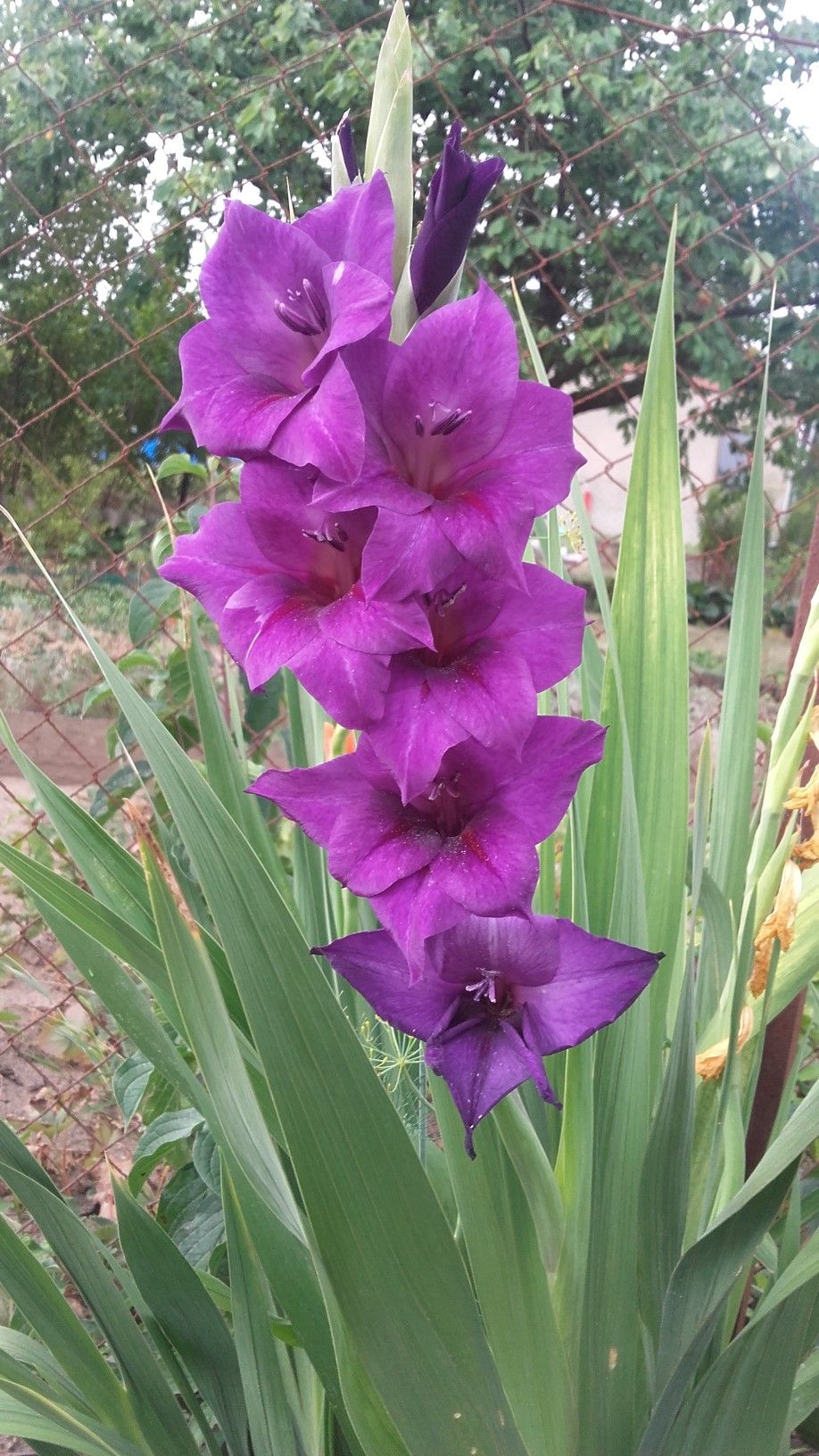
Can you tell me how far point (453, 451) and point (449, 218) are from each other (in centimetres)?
12

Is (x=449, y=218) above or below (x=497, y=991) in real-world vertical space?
above

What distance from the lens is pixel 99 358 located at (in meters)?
5.28

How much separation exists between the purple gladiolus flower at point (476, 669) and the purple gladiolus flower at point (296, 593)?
0.02m

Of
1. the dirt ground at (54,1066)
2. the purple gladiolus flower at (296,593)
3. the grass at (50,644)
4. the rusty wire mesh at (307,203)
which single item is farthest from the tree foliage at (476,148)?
the purple gladiolus flower at (296,593)

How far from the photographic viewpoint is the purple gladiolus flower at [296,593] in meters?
0.48

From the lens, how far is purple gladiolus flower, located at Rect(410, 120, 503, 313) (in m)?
0.53

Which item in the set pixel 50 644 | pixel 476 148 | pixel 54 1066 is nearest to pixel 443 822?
pixel 54 1066

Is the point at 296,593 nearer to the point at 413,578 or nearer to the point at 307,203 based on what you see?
the point at 413,578

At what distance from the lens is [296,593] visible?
1.76 feet

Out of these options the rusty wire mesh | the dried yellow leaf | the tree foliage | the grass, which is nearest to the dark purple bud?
the dried yellow leaf

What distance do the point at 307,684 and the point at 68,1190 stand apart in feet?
5.24

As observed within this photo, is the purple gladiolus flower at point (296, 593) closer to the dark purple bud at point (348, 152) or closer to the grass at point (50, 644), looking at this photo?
the dark purple bud at point (348, 152)

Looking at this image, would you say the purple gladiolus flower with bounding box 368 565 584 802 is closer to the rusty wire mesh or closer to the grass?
the rusty wire mesh

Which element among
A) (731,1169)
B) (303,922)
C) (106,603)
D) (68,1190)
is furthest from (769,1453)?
(106,603)
